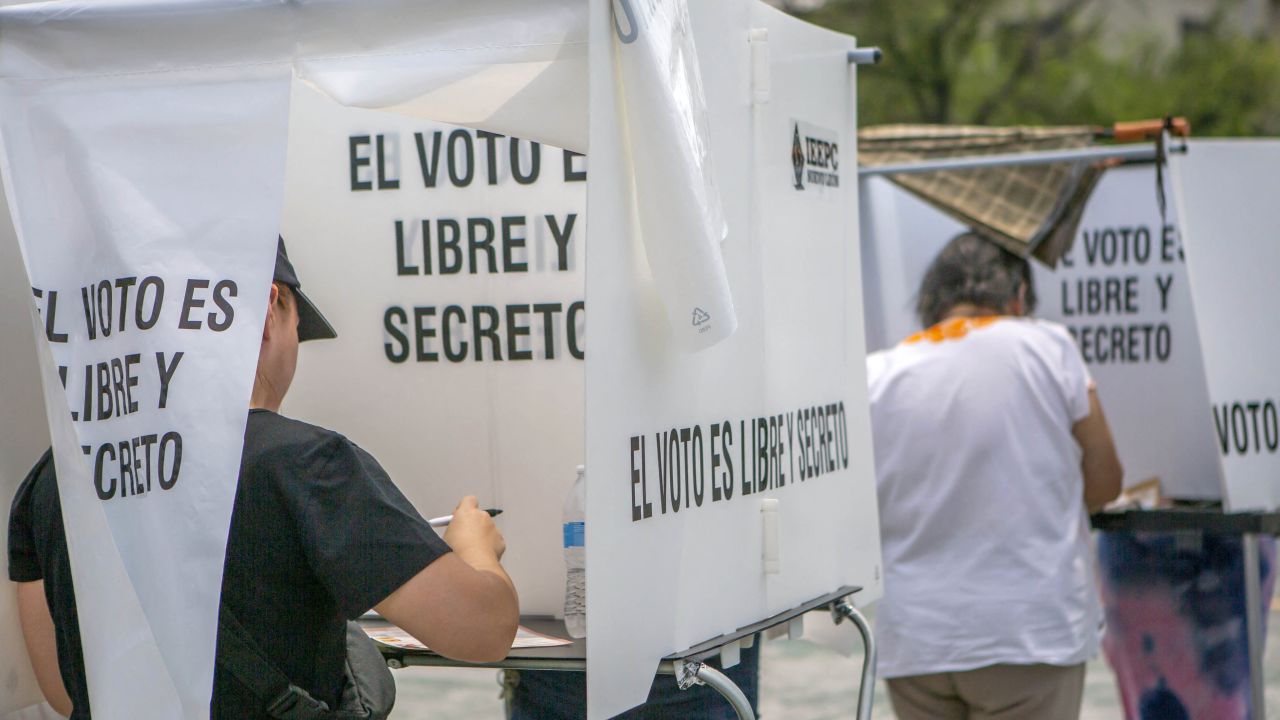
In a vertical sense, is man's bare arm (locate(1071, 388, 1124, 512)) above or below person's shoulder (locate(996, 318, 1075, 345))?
below

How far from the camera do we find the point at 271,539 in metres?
1.94

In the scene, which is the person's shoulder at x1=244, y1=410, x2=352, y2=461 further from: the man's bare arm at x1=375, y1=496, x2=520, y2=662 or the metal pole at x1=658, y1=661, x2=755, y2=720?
the metal pole at x1=658, y1=661, x2=755, y2=720

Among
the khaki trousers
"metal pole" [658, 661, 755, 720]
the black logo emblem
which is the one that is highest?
the black logo emblem

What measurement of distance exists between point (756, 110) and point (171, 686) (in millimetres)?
1320

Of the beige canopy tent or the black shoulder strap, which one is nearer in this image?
the black shoulder strap

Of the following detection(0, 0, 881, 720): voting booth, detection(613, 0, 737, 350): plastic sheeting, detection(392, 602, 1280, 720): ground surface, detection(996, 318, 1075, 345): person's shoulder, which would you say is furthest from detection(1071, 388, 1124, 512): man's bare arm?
detection(392, 602, 1280, 720): ground surface

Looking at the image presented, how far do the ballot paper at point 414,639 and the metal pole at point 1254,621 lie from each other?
243cm

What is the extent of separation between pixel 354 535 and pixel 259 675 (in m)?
0.23

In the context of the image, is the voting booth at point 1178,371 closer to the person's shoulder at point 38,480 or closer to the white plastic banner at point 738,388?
the white plastic banner at point 738,388

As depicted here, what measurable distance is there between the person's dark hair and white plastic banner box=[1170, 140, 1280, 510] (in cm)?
44

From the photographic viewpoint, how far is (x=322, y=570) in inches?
74.7

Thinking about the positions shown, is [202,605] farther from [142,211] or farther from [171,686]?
[142,211]

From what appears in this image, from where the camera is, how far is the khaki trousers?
11.5 feet

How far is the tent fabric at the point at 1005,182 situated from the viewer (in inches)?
157
